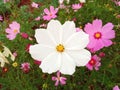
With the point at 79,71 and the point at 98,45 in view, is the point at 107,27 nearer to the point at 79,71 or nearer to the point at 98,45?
the point at 98,45

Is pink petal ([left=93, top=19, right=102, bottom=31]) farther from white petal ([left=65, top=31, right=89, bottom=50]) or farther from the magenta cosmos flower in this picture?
white petal ([left=65, top=31, right=89, bottom=50])

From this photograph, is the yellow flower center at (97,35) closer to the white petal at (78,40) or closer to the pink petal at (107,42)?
the pink petal at (107,42)

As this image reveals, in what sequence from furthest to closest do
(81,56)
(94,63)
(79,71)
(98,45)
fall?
1. (79,71)
2. (94,63)
3. (98,45)
4. (81,56)

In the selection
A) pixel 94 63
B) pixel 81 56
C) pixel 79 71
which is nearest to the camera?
pixel 81 56

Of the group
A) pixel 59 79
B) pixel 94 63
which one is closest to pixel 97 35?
pixel 94 63

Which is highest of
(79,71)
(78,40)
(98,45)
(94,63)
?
(78,40)

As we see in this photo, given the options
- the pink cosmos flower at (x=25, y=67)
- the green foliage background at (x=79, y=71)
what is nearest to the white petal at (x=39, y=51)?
the green foliage background at (x=79, y=71)

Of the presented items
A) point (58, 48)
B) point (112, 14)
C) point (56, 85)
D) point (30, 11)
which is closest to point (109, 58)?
point (56, 85)

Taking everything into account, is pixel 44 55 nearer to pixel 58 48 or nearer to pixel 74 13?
pixel 58 48
